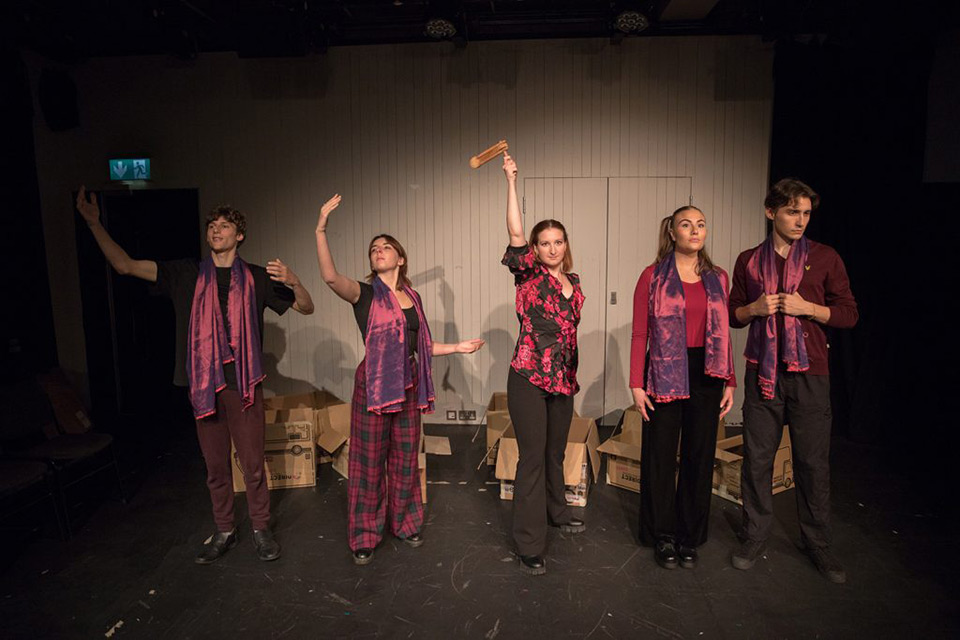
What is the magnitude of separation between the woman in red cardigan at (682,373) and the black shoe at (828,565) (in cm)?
48

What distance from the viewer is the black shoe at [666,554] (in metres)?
2.73

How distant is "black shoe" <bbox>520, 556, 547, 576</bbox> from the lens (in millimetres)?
2695

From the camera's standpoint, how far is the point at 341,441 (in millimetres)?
3787

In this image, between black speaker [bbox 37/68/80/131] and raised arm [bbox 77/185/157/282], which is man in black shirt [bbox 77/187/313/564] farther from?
black speaker [bbox 37/68/80/131]

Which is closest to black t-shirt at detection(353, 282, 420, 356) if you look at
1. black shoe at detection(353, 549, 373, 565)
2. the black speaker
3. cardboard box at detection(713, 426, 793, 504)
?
black shoe at detection(353, 549, 373, 565)

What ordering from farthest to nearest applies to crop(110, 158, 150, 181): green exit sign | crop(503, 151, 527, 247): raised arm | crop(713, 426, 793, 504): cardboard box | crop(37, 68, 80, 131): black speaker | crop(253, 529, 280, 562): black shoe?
crop(110, 158, 150, 181): green exit sign
crop(37, 68, 80, 131): black speaker
crop(713, 426, 793, 504): cardboard box
crop(253, 529, 280, 562): black shoe
crop(503, 151, 527, 247): raised arm

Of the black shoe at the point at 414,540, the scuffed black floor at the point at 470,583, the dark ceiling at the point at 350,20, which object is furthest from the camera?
A: the dark ceiling at the point at 350,20

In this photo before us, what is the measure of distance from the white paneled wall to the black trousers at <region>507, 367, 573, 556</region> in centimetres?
208

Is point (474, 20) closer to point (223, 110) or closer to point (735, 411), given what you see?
point (223, 110)

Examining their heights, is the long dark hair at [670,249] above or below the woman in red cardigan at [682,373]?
above

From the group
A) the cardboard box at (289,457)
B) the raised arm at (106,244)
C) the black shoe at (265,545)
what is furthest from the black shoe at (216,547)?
the raised arm at (106,244)

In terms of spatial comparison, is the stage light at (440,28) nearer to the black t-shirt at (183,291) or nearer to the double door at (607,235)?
the double door at (607,235)

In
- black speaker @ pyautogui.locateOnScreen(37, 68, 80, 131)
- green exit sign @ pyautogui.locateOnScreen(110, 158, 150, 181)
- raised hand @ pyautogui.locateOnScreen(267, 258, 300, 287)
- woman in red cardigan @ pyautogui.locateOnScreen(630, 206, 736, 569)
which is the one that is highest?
black speaker @ pyautogui.locateOnScreen(37, 68, 80, 131)

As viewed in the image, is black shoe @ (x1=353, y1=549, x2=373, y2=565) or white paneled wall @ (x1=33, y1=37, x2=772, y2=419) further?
white paneled wall @ (x1=33, y1=37, x2=772, y2=419)
